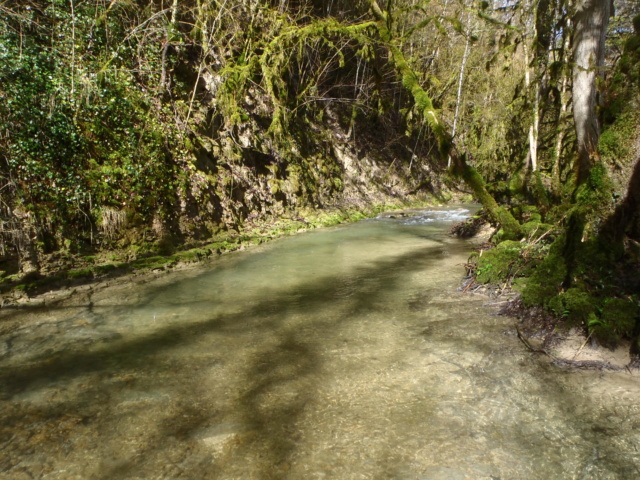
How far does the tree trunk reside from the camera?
190 inches

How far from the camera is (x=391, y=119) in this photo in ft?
73.8

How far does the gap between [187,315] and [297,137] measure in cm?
1147

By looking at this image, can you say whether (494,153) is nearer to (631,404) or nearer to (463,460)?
(631,404)

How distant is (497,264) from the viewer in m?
6.03

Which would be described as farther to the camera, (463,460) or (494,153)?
(494,153)

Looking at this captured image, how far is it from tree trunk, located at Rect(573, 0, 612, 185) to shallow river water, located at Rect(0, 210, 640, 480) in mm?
2548

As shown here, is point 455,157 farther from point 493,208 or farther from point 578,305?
point 578,305

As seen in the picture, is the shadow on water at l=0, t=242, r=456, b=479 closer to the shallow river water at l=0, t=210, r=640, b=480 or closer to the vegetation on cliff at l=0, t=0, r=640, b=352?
the shallow river water at l=0, t=210, r=640, b=480

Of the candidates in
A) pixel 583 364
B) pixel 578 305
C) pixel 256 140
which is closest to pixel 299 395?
pixel 583 364

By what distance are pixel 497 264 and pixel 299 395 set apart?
13.1 feet

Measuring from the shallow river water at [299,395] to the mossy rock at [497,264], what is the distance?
1.67ft

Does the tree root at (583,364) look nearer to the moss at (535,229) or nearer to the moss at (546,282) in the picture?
the moss at (546,282)

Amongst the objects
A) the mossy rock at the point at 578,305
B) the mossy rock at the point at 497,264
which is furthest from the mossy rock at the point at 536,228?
the mossy rock at the point at 578,305

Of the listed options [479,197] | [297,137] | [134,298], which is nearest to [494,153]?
[479,197]
